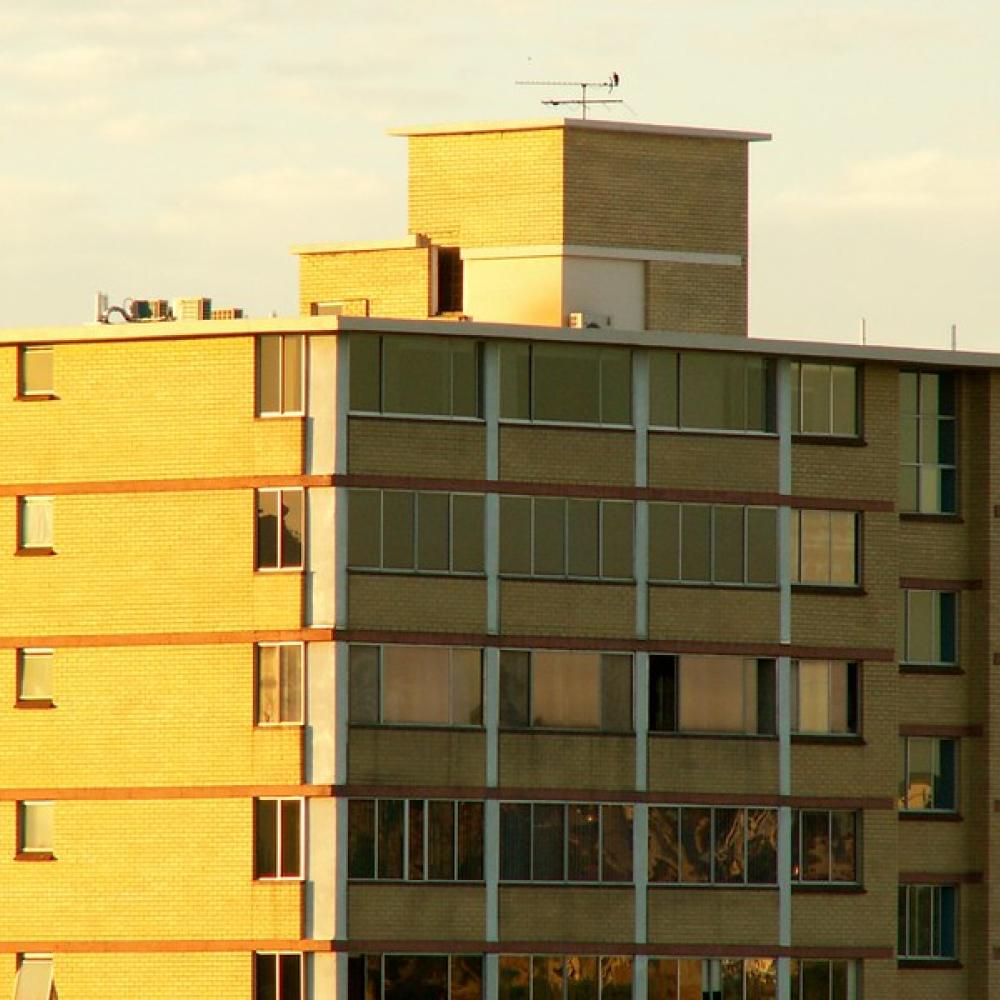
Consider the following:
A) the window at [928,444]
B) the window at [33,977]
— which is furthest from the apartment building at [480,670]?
the window at [928,444]

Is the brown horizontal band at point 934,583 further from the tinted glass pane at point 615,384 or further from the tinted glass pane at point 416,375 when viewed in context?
the tinted glass pane at point 416,375

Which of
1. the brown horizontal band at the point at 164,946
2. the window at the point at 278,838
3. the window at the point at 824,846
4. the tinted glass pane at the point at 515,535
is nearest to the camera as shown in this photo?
the brown horizontal band at the point at 164,946

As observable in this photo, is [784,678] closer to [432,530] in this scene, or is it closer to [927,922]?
[927,922]

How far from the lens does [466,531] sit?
7350cm

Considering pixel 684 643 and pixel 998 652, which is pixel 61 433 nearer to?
pixel 684 643

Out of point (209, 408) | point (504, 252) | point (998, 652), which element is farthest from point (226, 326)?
point (998, 652)

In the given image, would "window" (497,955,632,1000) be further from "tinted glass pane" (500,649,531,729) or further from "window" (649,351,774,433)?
"window" (649,351,774,433)

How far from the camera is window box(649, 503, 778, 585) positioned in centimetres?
7512

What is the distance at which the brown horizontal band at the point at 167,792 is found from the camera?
7250cm

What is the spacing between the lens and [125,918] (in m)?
73.6

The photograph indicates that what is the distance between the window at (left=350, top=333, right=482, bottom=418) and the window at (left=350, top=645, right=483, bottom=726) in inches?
198

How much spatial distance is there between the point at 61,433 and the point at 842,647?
1749cm

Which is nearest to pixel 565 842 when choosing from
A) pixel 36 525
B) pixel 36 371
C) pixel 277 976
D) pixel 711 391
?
pixel 277 976

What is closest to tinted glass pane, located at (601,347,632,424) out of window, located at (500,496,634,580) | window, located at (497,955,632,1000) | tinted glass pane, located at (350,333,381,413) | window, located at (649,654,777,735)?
window, located at (500,496,634,580)
